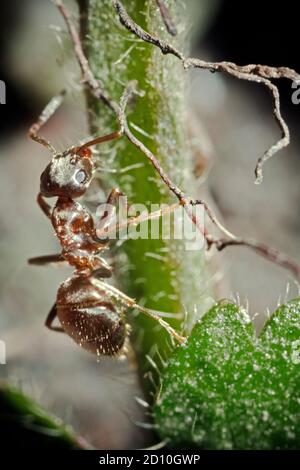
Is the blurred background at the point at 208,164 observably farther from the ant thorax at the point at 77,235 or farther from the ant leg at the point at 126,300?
the ant leg at the point at 126,300

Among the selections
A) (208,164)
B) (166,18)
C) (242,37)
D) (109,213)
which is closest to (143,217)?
(109,213)

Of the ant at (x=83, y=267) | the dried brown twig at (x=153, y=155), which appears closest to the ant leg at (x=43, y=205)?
the ant at (x=83, y=267)

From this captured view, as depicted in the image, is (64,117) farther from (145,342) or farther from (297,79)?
(297,79)

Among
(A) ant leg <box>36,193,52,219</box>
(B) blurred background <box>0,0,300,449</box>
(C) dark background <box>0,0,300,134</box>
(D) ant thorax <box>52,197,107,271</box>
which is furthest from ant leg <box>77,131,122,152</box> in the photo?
(C) dark background <box>0,0,300,134</box>

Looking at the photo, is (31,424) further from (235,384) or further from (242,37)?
(242,37)

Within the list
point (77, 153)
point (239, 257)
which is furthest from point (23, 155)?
point (77, 153)
